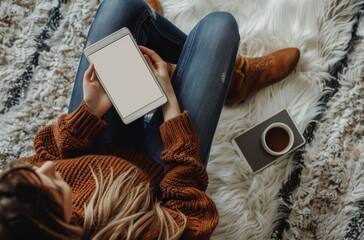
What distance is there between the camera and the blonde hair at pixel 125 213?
22.3 inches

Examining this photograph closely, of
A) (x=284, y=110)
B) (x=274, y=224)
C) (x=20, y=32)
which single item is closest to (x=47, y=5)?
(x=20, y=32)

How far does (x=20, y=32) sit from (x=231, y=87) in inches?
20.5

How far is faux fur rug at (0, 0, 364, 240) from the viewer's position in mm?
884

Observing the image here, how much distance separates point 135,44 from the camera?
755 mm

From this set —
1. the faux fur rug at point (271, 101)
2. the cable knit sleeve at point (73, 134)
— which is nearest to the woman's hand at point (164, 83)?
the cable knit sleeve at point (73, 134)

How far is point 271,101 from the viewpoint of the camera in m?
0.94

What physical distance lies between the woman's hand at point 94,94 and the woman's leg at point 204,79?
90mm

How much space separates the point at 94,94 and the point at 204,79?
0.20 m

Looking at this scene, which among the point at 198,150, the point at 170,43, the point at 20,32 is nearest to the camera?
the point at 198,150

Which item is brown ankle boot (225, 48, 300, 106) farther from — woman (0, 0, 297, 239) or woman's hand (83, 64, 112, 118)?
woman's hand (83, 64, 112, 118)

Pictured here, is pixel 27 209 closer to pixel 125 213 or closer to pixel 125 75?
pixel 125 213

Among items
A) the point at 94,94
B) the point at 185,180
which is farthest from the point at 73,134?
the point at 185,180

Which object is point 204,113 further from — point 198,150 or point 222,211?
point 222,211

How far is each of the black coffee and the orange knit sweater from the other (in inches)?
9.6
